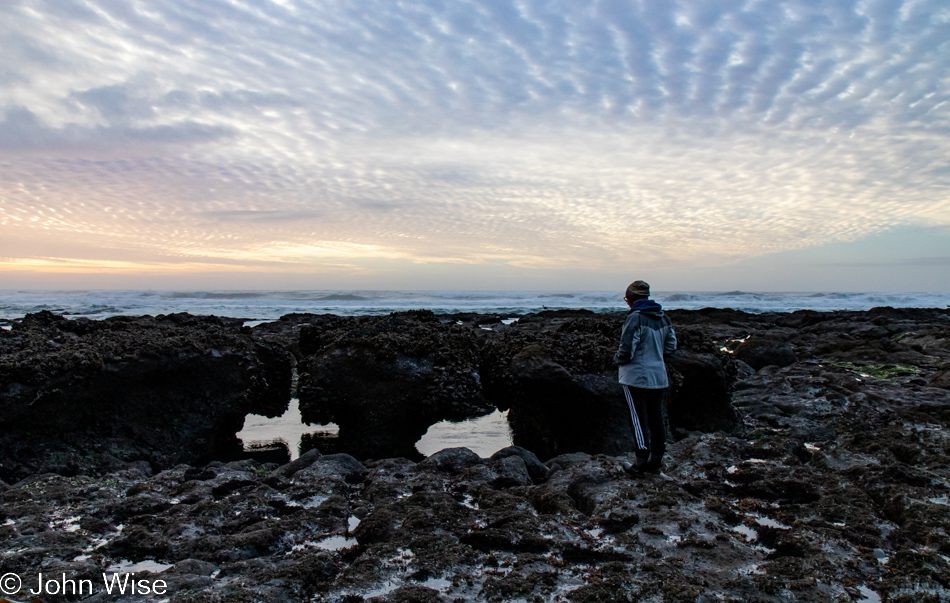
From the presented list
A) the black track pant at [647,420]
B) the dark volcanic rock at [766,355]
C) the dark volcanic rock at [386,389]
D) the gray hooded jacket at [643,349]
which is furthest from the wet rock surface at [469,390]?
the dark volcanic rock at [766,355]

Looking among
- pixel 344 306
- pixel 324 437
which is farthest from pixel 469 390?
pixel 344 306

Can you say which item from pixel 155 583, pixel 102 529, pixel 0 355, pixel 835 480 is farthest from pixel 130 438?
pixel 835 480

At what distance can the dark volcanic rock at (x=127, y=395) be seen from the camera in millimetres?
6043

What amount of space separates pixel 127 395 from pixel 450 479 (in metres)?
4.27

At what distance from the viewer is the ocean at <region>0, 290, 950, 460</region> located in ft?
27.0

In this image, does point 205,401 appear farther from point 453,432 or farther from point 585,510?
point 585,510

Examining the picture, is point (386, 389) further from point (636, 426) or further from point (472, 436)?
point (636, 426)

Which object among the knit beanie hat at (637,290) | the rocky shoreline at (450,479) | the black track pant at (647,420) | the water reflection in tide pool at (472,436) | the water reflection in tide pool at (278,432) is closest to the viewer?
the rocky shoreline at (450,479)

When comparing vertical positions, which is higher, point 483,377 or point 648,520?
point 483,377

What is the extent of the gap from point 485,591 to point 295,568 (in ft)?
4.02

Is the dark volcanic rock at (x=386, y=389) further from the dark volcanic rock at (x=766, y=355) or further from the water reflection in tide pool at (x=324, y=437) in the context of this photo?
the dark volcanic rock at (x=766, y=355)

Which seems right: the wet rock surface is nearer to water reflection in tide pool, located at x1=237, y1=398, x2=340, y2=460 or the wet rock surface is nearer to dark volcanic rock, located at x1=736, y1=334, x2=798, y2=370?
water reflection in tide pool, located at x1=237, y1=398, x2=340, y2=460

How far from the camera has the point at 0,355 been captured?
6.64 meters

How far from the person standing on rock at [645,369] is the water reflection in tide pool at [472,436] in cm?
231
